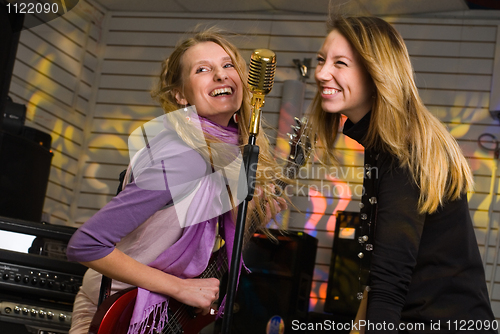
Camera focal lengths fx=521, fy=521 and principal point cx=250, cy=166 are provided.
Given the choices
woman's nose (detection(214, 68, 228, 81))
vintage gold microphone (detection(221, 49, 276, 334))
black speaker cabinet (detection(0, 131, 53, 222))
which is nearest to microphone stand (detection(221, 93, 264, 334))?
vintage gold microphone (detection(221, 49, 276, 334))

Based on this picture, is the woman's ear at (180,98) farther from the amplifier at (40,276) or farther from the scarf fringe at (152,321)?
the amplifier at (40,276)

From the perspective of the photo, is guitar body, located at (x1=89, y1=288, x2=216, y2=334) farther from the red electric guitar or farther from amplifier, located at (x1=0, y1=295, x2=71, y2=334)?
amplifier, located at (x1=0, y1=295, x2=71, y2=334)

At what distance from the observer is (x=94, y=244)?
155 cm

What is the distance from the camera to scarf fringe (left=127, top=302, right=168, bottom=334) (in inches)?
65.2

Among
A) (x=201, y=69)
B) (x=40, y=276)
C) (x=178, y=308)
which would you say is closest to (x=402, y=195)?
(x=178, y=308)

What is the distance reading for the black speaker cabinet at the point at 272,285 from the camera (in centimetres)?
438

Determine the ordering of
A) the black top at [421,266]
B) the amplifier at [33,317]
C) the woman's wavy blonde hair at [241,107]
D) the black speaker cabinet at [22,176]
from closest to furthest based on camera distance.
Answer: the black top at [421,266] → the woman's wavy blonde hair at [241,107] → the amplifier at [33,317] → the black speaker cabinet at [22,176]

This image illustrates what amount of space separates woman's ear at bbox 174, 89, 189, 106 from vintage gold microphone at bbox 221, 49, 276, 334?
0.76 m

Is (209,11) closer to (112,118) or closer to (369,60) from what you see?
(112,118)

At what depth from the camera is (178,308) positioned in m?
1.81

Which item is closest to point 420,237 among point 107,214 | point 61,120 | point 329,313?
point 107,214

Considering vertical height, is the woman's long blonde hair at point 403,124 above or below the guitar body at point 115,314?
above

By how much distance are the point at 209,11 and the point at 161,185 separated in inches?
197

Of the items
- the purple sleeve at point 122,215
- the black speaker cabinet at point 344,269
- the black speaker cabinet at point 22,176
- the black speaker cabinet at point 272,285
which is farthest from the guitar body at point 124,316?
the black speaker cabinet at point 344,269
